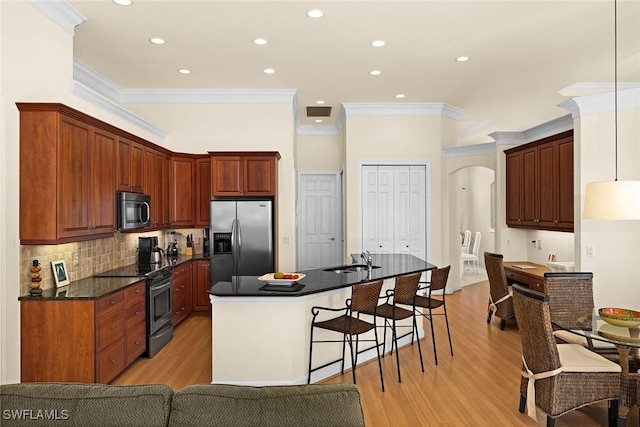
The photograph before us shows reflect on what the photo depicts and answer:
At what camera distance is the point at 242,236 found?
588cm

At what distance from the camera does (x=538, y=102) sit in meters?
6.95

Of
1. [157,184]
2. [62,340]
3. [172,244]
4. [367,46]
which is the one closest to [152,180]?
[157,184]

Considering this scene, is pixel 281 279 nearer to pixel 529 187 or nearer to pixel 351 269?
pixel 351 269

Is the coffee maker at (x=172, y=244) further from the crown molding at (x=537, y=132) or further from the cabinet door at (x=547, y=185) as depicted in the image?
the crown molding at (x=537, y=132)

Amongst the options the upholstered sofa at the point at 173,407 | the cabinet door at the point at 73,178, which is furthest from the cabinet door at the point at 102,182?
the upholstered sofa at the point at 173,407

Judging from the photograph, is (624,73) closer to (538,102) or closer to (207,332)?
(538,102)

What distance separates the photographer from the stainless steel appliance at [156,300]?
4.44 meters

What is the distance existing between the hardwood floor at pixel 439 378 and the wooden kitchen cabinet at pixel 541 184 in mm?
1568

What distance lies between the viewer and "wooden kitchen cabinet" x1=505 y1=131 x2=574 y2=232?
5441 millimetres

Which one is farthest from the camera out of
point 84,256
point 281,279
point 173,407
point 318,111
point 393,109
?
point 318,111

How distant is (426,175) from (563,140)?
224cm

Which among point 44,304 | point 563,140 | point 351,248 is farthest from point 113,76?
point 563,140

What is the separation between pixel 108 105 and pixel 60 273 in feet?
6.66

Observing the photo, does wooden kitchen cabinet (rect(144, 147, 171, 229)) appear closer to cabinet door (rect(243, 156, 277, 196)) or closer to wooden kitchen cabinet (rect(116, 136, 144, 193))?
wooden kitchen cabinet (rect(116, 136, 144, 193))
